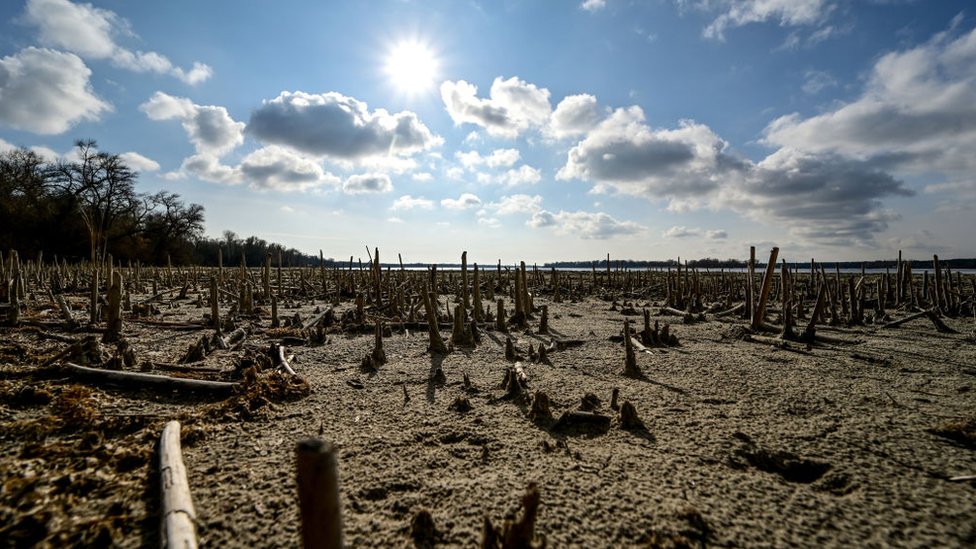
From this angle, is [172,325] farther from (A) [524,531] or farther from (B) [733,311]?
(B) [733,311]

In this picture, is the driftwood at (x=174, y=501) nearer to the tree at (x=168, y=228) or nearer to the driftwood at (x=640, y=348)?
the driftwood at (x=640, y=348)

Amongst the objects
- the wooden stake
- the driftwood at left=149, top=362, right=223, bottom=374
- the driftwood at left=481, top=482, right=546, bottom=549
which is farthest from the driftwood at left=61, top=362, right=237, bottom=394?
the wooden stake

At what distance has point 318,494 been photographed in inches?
46.0

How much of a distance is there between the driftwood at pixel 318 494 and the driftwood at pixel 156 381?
3.74m

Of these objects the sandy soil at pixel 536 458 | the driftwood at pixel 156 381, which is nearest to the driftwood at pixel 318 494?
the sandy soil at pixel 536 458

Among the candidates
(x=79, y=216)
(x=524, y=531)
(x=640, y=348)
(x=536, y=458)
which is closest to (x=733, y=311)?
(x=640, y=348)

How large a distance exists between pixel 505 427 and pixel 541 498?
1.13 meters

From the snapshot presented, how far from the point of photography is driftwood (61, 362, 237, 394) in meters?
4.25

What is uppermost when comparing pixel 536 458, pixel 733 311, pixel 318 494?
pixel 318 494

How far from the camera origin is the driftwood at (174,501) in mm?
1875

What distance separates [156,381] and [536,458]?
402 centimetres

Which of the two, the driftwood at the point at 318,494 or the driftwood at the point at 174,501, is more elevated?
the driftwood at the point at 318,494

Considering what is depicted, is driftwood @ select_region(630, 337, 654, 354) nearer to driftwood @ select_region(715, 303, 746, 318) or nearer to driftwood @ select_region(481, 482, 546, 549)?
driftwood @ select_region(715, 303, 746, 318)

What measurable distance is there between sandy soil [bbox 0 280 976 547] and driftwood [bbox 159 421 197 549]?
123 mm
